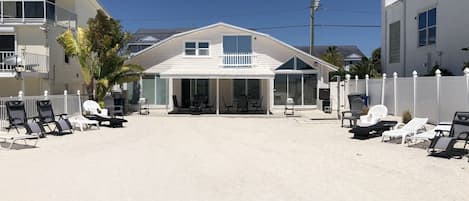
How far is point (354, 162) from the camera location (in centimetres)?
966

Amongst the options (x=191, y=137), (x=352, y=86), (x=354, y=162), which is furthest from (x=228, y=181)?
(x=352, y=86)

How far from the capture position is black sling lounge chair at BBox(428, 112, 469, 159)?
10078 millimetres

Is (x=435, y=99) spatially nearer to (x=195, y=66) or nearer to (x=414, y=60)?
(x=414, y=60)

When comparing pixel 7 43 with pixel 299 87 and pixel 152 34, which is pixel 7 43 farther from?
pixel 152 34

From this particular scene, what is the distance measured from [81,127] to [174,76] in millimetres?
9674

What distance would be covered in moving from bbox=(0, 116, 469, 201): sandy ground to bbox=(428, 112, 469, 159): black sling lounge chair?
378 mm

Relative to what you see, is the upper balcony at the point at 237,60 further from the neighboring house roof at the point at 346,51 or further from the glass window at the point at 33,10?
the neighboring house roof at the point at 346,51

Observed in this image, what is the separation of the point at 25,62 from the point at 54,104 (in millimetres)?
5953

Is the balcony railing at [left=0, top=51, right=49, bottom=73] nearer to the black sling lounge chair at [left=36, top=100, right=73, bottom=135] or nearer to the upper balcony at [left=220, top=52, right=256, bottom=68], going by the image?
the black sling lounge chair at [left=36, top=100, right=73, bottom=135]

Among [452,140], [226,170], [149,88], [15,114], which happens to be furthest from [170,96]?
[452,140]

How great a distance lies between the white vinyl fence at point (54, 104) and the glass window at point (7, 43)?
580cm

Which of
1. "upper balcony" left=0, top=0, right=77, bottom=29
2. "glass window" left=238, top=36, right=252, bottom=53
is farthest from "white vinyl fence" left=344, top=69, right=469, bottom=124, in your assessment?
"upper balcony" left=0, top=0, right=77, bottom=29

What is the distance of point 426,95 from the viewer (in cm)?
1656

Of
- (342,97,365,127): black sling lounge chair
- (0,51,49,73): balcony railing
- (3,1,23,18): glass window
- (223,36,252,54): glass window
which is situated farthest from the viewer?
(223,36,252,54): glass window
